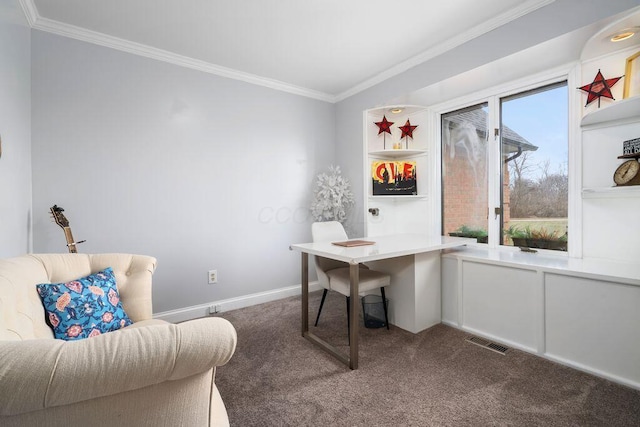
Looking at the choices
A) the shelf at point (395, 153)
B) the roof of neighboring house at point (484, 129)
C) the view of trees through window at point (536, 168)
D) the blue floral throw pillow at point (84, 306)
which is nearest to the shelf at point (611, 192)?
the view of trees through window at point (536, 168)

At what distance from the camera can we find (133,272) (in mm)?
1779

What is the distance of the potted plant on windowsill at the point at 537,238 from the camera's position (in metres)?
2.42

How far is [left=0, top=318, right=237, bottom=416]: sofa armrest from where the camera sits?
2.02ft

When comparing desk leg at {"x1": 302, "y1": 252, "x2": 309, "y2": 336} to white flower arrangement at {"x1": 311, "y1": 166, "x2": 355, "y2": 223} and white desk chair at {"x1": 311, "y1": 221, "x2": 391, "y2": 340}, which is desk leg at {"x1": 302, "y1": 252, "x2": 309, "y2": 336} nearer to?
white desk chair at {"x1": 311, "y1": 221, "x2": 391, "y2": 340}

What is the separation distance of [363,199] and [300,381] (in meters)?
2.22

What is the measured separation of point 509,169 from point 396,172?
1.12 meters

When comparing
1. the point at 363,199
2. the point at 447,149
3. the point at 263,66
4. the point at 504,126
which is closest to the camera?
the point at 504,126

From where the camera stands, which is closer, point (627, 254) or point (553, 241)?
point (627, 254)

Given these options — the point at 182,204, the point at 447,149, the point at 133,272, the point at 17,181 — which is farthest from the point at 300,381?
the point at 447,149

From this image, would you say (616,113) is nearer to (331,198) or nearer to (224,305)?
(331,198)

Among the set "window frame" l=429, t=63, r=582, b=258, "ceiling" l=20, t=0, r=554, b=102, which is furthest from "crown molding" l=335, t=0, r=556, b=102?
"window frame" l=429, t=63, r=582, b=258

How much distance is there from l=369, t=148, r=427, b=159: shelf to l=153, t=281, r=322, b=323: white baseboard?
6.15 ft

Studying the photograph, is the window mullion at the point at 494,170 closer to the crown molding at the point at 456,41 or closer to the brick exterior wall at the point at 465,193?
the brick exterior wall at the point at 465,193

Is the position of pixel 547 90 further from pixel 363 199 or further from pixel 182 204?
pixel 182 204
